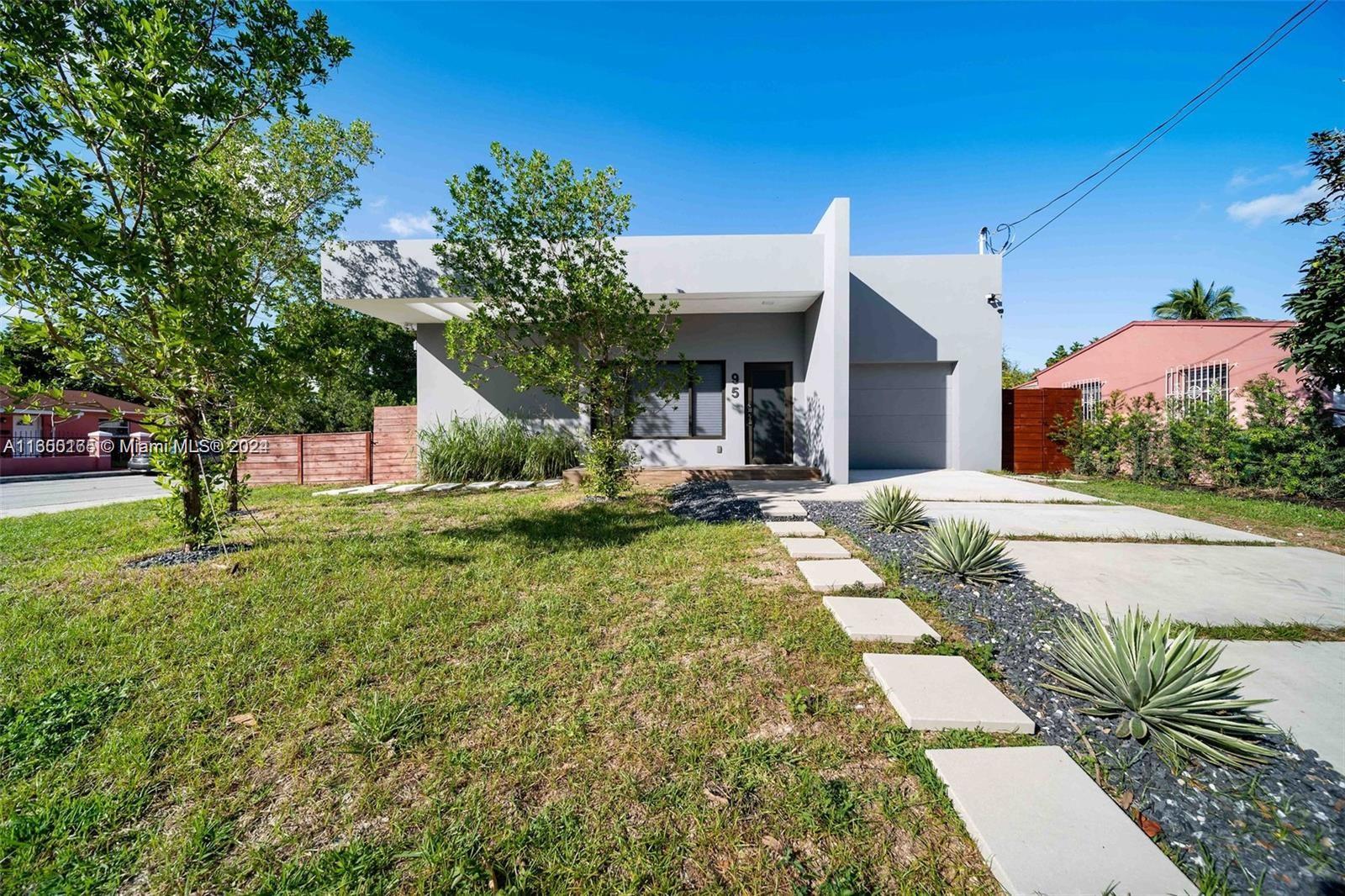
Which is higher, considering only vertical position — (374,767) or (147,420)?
(147,420)

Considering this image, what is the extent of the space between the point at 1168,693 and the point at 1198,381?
465 inches

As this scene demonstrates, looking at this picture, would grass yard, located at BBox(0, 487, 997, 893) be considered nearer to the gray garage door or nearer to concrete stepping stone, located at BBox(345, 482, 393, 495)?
concrete stepping stone, located at BBox(345, 482, 393, 495)

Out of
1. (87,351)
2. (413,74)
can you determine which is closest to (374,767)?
(87,351)

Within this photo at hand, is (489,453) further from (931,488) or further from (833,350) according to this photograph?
(931,488)

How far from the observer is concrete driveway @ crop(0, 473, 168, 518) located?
7562mm

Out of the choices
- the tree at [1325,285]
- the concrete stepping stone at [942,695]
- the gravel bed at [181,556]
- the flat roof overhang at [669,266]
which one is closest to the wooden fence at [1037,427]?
the tree at [1325,285]

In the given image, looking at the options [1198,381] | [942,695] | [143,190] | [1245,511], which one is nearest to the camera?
[942,695]

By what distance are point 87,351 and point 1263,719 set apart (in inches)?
249

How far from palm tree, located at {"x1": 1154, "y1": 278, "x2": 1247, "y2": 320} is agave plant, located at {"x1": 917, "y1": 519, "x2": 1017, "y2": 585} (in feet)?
86.2

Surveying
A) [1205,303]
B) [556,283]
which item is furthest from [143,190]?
[1205,303]

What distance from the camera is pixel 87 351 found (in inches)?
120

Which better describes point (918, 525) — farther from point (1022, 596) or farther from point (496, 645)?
point (496, 645)

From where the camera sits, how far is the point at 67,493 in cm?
992

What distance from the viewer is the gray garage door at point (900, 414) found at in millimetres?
9320
